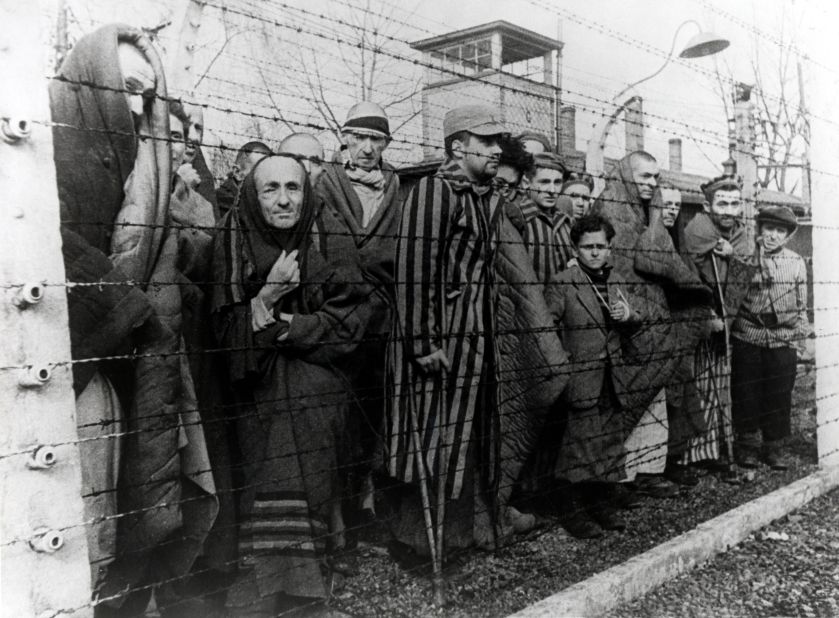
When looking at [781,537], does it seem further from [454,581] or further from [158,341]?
[158,341]

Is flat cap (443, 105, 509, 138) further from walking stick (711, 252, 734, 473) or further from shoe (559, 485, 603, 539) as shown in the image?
walking stick (711, 252, 734, 473)

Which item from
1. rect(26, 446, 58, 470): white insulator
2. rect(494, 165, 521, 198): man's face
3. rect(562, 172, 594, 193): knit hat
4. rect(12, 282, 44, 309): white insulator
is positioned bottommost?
rect(26, 446, 58, 470): white insulator

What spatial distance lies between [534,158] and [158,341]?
2404mm

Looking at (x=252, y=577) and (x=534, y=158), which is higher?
(x=534, y=158)

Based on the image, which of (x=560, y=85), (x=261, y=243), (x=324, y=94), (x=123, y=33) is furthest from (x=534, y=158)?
(x=123, y=33)

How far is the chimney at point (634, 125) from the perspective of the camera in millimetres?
4973

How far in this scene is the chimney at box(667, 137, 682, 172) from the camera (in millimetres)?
5745

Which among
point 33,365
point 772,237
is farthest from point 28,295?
point 772,237

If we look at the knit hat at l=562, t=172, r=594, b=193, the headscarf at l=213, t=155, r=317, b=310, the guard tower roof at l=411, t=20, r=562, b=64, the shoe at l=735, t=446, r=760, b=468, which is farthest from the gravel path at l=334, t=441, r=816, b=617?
the guard tower roof at l=411, t=20, r=562, b=64

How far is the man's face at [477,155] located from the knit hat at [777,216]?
3050 mm

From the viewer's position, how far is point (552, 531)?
14.6 feet

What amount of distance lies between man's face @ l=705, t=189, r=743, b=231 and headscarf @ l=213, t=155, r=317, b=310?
345cm

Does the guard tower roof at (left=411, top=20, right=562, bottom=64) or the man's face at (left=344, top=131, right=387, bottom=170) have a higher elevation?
the guard tower roof at (left=411, top=20, right=562, bottom=64)

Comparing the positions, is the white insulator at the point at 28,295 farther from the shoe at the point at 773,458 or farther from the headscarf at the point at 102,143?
Result: the shoe at the point at 773,458
